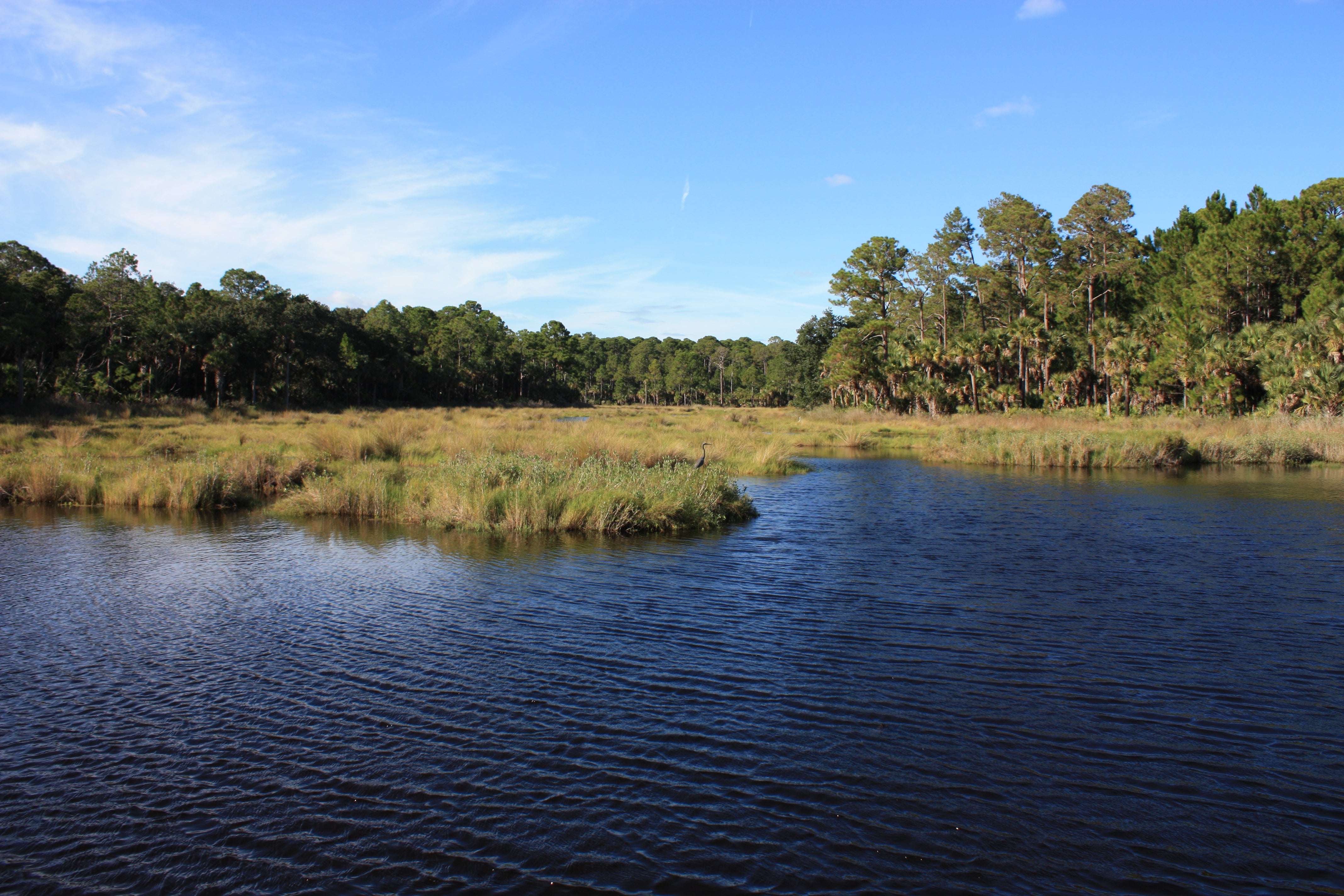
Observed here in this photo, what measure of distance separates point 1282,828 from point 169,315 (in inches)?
2429

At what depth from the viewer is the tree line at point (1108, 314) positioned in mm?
47156

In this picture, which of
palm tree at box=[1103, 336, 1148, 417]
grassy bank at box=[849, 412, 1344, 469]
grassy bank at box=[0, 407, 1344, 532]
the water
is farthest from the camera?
palm tree at box=[1103, 336, 1148, 417]

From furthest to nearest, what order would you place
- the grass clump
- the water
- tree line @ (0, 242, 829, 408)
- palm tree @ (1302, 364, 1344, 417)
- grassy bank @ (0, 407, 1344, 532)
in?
tree line @ (0, 242, 829, 408) < palm tree @ (1302, 364, 1344, 417) < grassy bank @ (0, 407, 1344, 532) < the grass clump < the water

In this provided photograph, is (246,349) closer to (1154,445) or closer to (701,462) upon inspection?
(701,462)

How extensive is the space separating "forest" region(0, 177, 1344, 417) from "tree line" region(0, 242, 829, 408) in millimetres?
189

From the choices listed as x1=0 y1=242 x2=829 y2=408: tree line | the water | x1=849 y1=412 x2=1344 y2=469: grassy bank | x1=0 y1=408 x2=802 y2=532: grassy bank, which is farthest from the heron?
x1=0 y1=242 x2=829 y2=408: tree line

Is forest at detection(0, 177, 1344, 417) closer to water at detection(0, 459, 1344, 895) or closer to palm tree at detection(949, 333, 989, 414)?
palm tree at detection(949, 333, 989, 414)

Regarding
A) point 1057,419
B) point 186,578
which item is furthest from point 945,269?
point 186,578

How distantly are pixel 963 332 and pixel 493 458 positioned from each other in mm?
61957

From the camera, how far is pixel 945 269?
7256 cm

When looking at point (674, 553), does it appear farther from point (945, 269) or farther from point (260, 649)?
point (945, 269)

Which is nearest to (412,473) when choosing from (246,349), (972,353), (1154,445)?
(1154,445)

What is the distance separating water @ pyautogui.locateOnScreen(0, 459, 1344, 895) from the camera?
4.56 metres

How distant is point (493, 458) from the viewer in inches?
716
